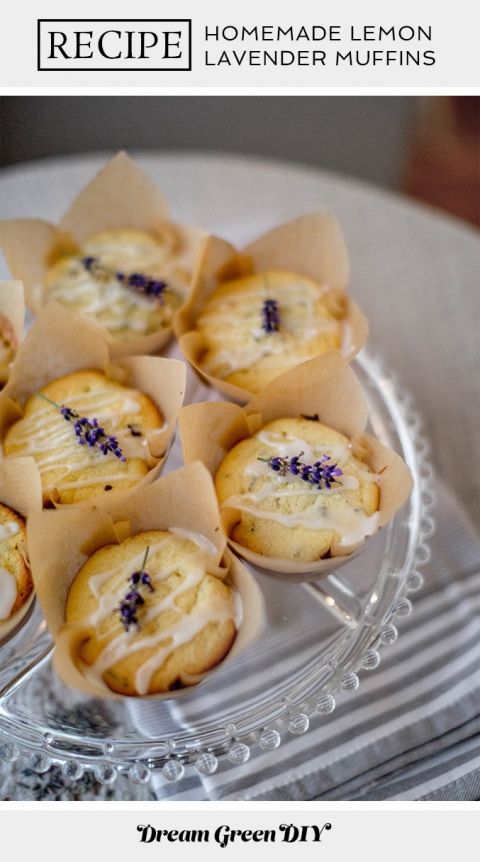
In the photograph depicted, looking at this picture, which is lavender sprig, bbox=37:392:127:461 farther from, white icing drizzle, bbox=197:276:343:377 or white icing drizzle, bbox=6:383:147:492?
white icing drizzle, bbox=197:276:343:377

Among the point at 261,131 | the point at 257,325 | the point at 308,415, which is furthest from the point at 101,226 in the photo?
the point at 261,131

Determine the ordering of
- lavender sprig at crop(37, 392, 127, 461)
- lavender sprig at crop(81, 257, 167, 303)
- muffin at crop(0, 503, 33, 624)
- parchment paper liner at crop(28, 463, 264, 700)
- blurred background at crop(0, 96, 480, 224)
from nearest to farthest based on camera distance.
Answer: parchment paper liner at crop(28, 463, 264, 700) → muffin at crop(0, 503, 33, 624) → lavender sprig at crop(37, 392, 127, 461) → lavender sprig at crop(81, 257, 167, 303) → blurred background at crop(0, 96, 480, 224)

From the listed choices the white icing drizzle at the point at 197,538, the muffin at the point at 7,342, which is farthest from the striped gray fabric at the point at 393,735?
the muffin at the point at 7,342

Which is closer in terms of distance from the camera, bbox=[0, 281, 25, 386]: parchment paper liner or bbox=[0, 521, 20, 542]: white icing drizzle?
bbox=[0, 521, 20, 542]: white icing drizzle

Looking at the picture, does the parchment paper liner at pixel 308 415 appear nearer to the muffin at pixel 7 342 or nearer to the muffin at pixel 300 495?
the muffin at pixel 300 495

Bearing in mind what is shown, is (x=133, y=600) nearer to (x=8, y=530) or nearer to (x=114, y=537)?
(x=114, y=537)

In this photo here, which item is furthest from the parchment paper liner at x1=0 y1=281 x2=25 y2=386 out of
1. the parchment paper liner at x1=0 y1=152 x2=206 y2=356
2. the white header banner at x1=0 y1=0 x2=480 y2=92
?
the white header banner at x1=0 y1=0 x2=480 y2=92
